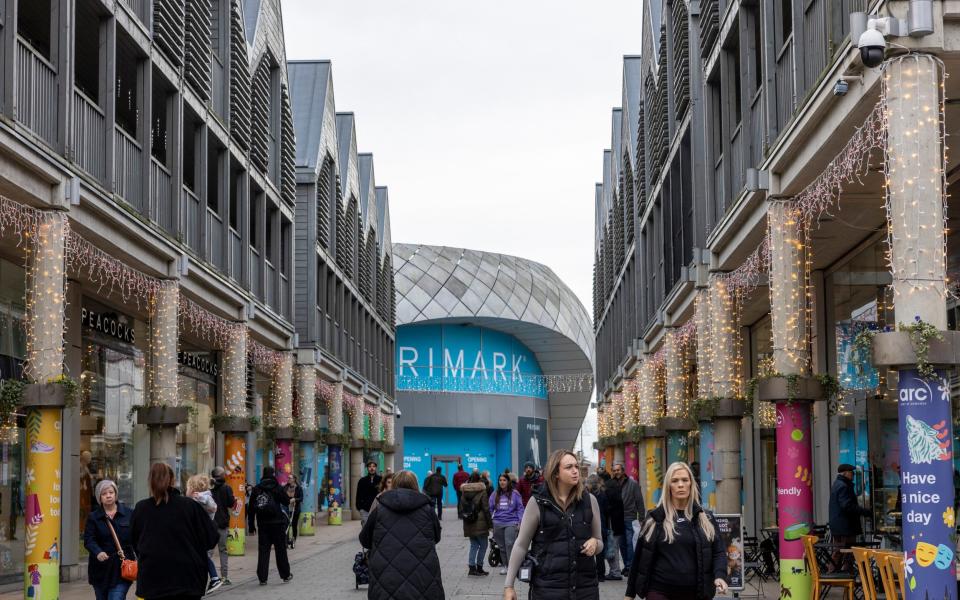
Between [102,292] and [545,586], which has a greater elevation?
[102,292]

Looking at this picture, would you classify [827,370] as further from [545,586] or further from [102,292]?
[545,586]

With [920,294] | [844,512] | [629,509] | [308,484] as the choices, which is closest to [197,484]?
[920,294]

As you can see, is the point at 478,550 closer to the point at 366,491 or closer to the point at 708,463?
the point at 708,463

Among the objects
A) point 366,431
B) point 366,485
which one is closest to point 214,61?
point 366,485

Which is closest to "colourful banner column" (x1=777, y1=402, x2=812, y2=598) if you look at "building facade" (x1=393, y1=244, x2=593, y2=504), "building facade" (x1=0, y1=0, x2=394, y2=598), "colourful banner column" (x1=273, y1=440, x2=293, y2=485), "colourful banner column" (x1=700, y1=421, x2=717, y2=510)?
"colourful banner column" (x1=700, y1=421, x2=717, y2=510)

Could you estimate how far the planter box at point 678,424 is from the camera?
2528 cm

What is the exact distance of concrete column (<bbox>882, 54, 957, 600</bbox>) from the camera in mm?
9773

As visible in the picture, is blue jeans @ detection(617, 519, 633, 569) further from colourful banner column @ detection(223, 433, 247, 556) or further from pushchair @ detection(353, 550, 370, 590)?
colourful banner column @ detection(223, 433, 247, 556)

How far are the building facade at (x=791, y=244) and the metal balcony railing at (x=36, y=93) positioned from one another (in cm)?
843

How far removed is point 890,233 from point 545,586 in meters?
4.55

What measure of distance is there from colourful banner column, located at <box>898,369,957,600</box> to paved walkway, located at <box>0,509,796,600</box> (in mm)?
6500

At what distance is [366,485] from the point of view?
2439 cm

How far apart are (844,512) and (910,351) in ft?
21.0

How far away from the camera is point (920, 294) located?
9984mm
